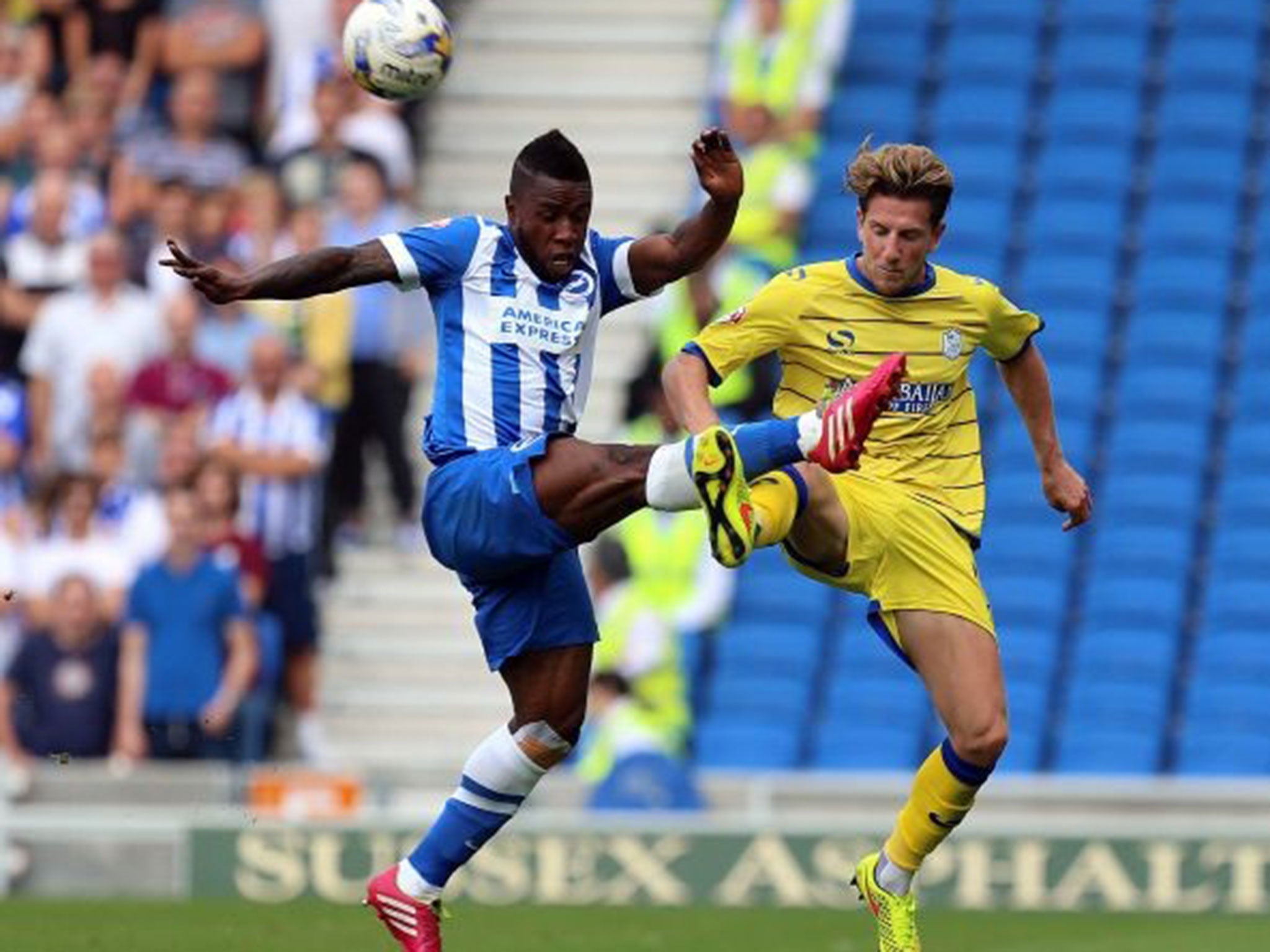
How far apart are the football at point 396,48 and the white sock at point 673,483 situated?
1759 millimetres

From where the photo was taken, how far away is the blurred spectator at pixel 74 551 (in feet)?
57.0

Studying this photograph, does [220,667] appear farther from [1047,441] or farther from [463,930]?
[1047,441]

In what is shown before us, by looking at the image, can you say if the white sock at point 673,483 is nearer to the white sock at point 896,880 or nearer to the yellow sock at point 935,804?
the yellow sock at point 935,804

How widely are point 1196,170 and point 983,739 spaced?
997 centimetres

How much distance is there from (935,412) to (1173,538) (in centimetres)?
772

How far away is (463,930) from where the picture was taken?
41.6 ft

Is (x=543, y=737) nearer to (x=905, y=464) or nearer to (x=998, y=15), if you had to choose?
(x=905, y=464)

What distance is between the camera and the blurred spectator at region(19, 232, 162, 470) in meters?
18.3

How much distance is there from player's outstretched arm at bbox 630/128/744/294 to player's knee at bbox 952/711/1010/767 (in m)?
1.65

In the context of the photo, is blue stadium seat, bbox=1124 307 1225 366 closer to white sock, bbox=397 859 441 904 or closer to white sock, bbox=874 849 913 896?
white sock, bbox=874 849 913 896

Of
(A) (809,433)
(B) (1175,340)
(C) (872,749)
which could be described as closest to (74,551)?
(C) (872,749)

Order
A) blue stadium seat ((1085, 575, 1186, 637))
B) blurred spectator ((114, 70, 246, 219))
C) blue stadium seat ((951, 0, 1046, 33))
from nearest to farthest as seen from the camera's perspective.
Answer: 1. blue stadium seat ((1085, 575, 1186, 637))
2. blurred spectator ((114, 70, 246, 219))
3. blue stadium seat ((951, 0, 1046, 33))

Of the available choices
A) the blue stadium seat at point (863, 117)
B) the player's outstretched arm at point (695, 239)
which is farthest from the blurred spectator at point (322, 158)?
the player's outstretched arm at point (695, 239)

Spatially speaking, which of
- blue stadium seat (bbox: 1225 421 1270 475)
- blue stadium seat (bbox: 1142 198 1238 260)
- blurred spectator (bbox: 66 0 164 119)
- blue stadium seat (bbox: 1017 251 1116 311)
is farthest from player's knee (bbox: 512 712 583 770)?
blurred spectator (bbox: 66 0 164 119)
